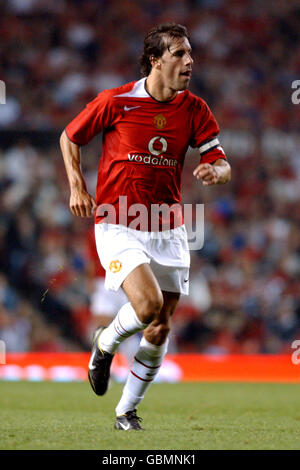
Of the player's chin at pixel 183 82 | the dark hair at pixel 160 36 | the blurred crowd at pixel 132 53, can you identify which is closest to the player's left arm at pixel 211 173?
the player's chin at pixel 183 82

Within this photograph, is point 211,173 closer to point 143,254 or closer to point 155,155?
point 155,155

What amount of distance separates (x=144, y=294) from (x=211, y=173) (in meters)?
0.84

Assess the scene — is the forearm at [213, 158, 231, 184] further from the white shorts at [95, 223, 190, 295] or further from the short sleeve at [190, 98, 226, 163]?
the white shorts at [95, 223, 190, 295]

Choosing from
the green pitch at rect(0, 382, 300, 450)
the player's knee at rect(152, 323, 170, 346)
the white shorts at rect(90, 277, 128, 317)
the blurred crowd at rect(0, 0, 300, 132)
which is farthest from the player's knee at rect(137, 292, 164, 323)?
the blurred crowd at rect(0, 0, 300, 132)

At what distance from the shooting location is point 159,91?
16.4 feet

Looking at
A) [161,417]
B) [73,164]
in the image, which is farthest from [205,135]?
[161,417]

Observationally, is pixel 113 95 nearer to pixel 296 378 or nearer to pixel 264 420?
pixel 264 420

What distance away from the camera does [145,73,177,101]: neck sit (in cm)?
499

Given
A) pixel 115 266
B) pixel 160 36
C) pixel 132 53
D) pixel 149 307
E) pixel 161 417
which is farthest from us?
pixel 132 53

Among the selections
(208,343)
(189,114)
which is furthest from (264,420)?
(208,343)

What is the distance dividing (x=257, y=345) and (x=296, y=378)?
4.57 ft

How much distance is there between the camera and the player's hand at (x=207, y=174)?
4.66m

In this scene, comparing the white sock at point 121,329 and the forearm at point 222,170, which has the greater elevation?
the forearm at point 222,170

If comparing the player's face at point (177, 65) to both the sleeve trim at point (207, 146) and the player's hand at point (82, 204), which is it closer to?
the sleeve trim at point (207, 146)
